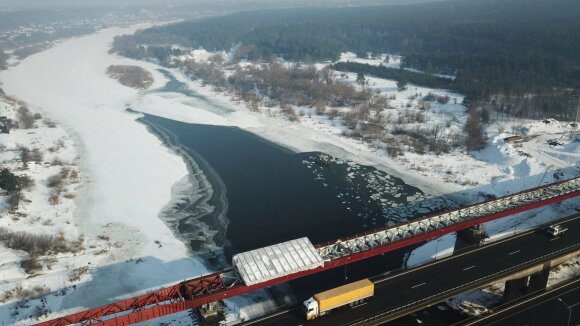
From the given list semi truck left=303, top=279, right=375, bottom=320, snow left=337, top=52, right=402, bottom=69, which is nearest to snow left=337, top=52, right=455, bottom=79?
snow left=337, top=52, right=402, bottom=69

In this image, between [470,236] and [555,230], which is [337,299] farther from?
[555,230]

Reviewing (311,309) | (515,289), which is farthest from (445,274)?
(311,309)

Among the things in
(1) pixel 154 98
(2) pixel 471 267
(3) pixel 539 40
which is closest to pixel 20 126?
(1) pixel 154 98

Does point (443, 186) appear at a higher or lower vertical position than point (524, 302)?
lower

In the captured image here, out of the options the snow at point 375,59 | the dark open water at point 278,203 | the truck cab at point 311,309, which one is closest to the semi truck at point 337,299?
the truck cab at point 311,309

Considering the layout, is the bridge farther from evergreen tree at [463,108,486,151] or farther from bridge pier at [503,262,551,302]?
evergreen tree at [463,108,486,151]

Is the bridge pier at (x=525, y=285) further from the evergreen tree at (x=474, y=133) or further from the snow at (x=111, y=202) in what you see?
the evergreen tree at (x=474, y=133)

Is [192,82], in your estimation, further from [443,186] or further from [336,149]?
[443,186]
